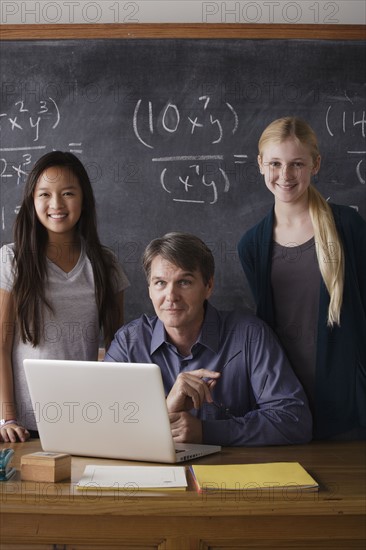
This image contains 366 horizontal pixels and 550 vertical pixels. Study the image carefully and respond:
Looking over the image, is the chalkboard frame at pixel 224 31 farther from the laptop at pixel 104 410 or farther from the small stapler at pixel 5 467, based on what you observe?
the small stapler at pixel 5 467

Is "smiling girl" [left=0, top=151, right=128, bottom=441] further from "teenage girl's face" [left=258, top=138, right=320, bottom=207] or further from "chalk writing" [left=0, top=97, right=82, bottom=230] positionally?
"teenage girl's face" [left=258, top=138, right=320, bottom=207]

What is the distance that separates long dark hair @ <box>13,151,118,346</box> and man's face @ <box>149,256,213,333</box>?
0.30 meters

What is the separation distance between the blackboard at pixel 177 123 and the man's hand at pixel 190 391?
3.31ft

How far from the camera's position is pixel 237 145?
286 centimetres

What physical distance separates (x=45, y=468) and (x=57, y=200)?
1.02 metres

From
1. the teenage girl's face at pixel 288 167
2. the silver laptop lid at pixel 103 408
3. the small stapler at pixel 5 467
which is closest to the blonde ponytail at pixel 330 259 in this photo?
the teenage girl's face at pixel 288 167

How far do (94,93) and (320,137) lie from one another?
0.90 metres

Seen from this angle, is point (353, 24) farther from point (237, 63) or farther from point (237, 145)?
point (237, 145)

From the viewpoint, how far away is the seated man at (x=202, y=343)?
205cm

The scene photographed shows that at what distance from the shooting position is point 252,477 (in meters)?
1.54

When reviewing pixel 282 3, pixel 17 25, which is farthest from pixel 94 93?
pixel 282 3

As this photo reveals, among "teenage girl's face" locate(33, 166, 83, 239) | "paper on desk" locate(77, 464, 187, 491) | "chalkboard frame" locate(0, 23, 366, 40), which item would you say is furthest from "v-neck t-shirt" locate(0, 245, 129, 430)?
"chalkboard frame" locate(0, 23, 366, 40)

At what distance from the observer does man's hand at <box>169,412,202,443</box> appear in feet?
6.06

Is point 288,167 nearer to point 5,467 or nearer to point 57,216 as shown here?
point 57,216
